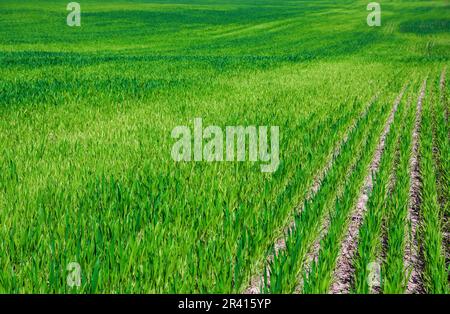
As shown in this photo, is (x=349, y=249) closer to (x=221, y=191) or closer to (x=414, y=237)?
(x=414, y=237)

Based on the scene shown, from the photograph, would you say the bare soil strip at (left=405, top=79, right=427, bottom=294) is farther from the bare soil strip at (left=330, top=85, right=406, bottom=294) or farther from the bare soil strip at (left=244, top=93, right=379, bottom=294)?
the bare soil strip at (left=244, top=93, right=379, bottom=294)

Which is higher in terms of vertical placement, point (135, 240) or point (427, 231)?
point (135, 240)

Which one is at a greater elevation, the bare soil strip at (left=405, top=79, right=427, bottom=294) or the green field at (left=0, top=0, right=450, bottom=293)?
the green field at (left=0, top=0, right=450, bottom=293)

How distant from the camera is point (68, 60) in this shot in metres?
21.3

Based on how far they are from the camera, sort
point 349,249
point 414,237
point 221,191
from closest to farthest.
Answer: point 349,249 < point 414,237 < point 221,191

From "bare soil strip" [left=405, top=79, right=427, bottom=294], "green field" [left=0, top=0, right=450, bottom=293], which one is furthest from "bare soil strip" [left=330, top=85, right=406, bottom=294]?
"bare soil strip" [left=405, top=79, right=427, bottom=294]

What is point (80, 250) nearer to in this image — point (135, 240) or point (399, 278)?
point (135, 240)

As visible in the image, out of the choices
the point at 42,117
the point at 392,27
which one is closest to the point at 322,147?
the point at 42,117

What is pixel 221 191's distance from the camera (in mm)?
4660

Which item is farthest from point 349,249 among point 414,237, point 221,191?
point 221,191

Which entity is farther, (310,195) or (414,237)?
(310,195)

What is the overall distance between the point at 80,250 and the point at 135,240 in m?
0.41

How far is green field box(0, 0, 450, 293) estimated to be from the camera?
3174 millimetres

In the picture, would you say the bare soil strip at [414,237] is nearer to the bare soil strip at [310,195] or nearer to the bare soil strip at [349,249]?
the bare soil strip at [349,249]
